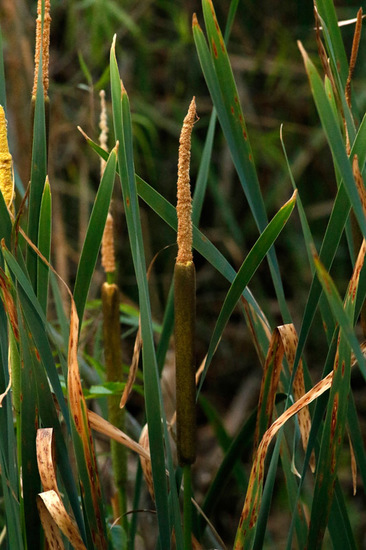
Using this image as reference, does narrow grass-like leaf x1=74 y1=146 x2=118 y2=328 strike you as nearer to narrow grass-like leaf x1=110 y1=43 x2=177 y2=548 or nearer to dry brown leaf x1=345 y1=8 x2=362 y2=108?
narrow grass-like leaf x1=110 y1=43 x2=177 y2=548

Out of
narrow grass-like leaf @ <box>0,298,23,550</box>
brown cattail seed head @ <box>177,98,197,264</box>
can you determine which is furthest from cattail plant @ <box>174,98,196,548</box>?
narrow grass-like leaf @ <box>0,298,23,550</box>

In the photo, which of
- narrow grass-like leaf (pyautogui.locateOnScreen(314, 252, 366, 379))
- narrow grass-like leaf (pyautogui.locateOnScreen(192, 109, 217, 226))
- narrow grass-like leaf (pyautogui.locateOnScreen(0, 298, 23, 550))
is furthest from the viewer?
narrow grass-like leaf (pyautogui.locateOnScreen(192, 109, 217, 226))

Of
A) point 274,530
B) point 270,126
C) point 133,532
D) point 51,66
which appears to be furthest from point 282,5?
point 133,532

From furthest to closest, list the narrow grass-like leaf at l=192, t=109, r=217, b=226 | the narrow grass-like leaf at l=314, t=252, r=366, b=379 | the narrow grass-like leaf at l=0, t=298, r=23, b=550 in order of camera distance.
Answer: the narrow grass-like leaf at l=192, t=109, r=217, b=226 → the narrow grass-like leaf at l=0, t=298, r=23, b=550 → the narrow grass-like leaf at l=314, t=252, r=366, b=379

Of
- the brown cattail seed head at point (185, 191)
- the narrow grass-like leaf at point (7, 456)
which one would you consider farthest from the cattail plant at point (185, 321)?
the narrow grass-like leaf at point (7, 456)

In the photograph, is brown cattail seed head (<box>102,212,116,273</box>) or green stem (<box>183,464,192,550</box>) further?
brown cattail seed head (<box>102,212,116,273</box>)

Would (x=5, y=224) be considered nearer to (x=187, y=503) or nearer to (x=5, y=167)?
(x=5, y=167)

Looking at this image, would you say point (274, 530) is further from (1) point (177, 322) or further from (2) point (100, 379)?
(1) point (177, 322)
